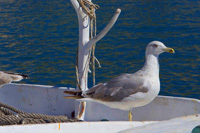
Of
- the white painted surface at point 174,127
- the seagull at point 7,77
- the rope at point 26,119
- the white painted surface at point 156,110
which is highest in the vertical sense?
the seagull at point 7,77

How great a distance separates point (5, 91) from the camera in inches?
247

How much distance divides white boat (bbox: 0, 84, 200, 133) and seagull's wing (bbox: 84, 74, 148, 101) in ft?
1.22

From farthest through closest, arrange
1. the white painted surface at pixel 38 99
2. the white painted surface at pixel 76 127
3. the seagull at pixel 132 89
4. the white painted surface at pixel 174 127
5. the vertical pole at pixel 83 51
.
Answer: the white painted surface at pixel 38 99
the vertical pole at pixel 83 51
the seagull at pixel 132 89
the white painted surface at pixel 76 127
the white painted surface at pixel 174 127

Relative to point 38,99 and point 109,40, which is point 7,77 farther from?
point 109,40

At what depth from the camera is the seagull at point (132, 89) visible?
4.96 metres

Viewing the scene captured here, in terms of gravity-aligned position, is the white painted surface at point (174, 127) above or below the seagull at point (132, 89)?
below

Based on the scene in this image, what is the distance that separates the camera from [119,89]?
5.13 m

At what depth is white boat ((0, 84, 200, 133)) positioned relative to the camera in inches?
153

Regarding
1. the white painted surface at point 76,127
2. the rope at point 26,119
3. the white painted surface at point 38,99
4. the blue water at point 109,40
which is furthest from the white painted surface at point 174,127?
the blue water at point 109,40

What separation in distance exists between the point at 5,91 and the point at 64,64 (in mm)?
5617

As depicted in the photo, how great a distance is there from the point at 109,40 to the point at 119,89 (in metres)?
8.75

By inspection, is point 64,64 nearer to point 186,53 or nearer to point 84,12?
point 186,53

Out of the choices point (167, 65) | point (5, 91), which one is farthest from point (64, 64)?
point (5, 91)

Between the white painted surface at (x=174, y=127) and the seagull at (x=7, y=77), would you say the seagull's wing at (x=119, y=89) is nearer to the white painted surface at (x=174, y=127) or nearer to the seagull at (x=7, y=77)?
the seagull at (x=7, y=77)
